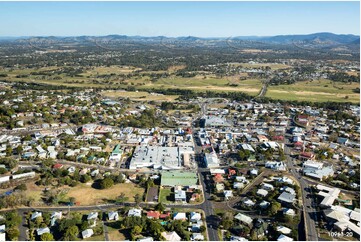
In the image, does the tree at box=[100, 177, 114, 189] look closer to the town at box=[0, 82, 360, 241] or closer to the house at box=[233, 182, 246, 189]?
the town at box=[0, 82, 360, 241]

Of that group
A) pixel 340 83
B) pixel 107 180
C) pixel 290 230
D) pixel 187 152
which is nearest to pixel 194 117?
pixel 187 152

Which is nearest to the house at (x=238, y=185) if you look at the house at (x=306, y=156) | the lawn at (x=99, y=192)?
the lawn at (x=99, y=192)

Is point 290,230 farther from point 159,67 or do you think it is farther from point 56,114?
point 159,67

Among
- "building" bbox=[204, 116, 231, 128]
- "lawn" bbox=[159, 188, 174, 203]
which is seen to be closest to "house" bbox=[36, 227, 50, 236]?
"lawn" bbox=[159, 188, 174, 203]

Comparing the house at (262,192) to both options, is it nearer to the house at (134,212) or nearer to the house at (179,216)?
the house at (179,216)

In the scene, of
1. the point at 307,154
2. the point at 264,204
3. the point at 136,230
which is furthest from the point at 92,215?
the point at 307,154
